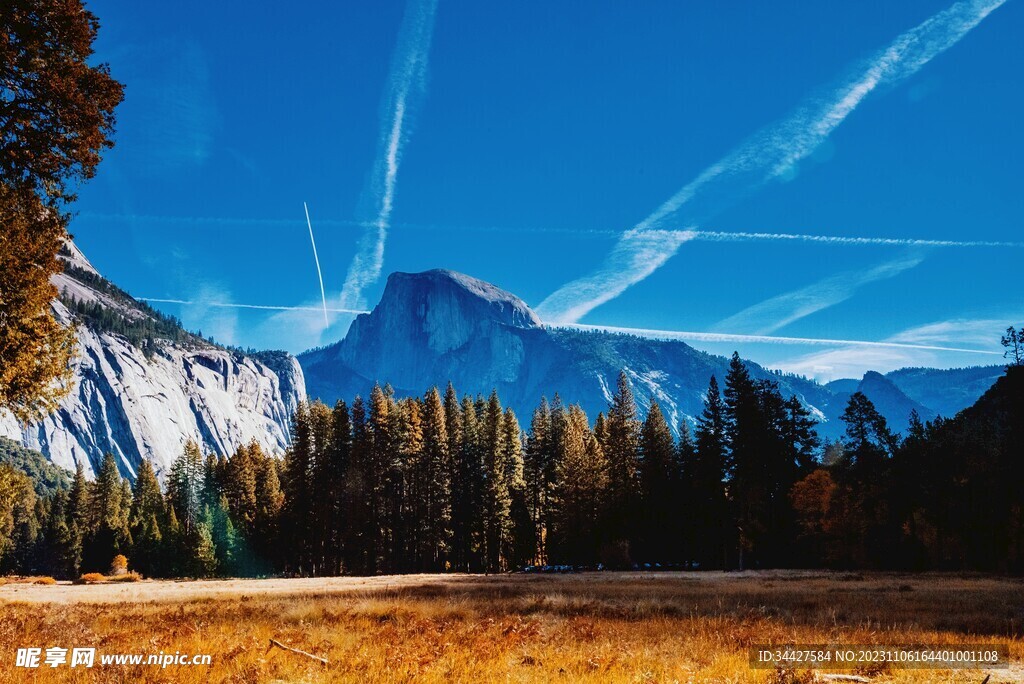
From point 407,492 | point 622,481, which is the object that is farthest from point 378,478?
point 622,481

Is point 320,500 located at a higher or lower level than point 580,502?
higher

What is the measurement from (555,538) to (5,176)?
56.3m

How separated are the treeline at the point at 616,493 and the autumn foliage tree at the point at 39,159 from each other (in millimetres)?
33257

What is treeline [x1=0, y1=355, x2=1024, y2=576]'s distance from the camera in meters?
44.5

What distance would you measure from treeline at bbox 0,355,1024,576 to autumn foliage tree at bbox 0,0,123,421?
3326cm

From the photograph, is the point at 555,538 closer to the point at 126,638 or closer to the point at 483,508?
the point at 483,508

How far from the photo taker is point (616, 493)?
5706 centimetres

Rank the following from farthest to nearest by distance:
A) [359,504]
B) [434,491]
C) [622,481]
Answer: [359,504], [434,491], [622,481]

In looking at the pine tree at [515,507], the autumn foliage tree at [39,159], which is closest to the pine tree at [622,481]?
the pine tree at [515,507]

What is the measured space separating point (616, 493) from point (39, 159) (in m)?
51.5

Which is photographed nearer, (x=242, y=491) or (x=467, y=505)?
(x=467, y=505)

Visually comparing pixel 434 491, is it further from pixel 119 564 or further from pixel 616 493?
pixel 119 564

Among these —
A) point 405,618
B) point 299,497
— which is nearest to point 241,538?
point 299,497

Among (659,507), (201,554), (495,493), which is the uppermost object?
(495,493)
